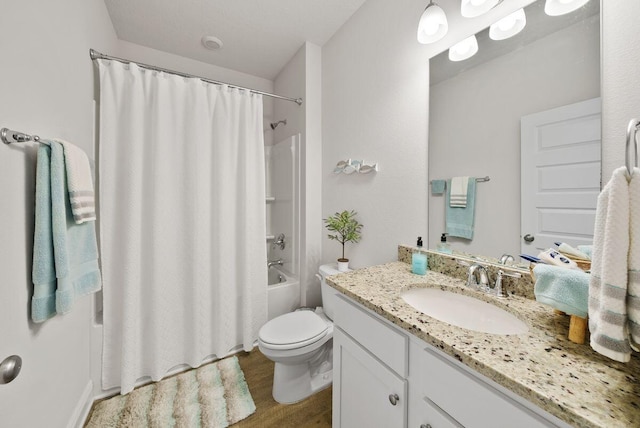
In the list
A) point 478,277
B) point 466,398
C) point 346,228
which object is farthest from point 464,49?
point 466,398

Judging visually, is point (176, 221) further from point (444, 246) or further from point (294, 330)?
point (444, 246)

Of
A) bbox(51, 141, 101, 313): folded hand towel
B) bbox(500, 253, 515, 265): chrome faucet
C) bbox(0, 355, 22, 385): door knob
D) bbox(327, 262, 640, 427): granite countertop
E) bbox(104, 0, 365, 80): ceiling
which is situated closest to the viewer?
bbox(327, 262, 640, 427): granite countertop

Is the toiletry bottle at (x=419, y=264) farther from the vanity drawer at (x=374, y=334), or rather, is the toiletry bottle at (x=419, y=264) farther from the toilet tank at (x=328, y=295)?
the toilet tank at (x=328, y=295)

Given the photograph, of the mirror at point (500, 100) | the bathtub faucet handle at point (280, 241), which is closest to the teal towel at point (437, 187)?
the mirror at point (500, 100)

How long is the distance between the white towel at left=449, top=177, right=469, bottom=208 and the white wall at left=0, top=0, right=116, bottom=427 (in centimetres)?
174

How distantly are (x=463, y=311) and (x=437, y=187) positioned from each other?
612mm

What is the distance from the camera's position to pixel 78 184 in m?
1.00

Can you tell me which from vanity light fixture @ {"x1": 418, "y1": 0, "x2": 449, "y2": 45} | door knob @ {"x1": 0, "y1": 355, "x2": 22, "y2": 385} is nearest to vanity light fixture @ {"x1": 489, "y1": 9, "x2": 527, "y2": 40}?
vanity light fixture @ {"x1": 418, "y1": 0, "x2": 449, "y2": 45}

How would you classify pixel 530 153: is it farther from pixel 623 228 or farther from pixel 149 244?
pixel 149 244

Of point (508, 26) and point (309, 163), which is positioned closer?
point (508, 26)

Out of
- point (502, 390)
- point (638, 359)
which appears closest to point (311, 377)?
point (502, 390)

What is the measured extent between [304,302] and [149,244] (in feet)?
4.26

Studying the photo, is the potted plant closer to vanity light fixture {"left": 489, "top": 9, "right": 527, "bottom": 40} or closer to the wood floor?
the wood floor

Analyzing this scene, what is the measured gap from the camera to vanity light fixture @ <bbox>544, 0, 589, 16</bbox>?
2.70 feet
